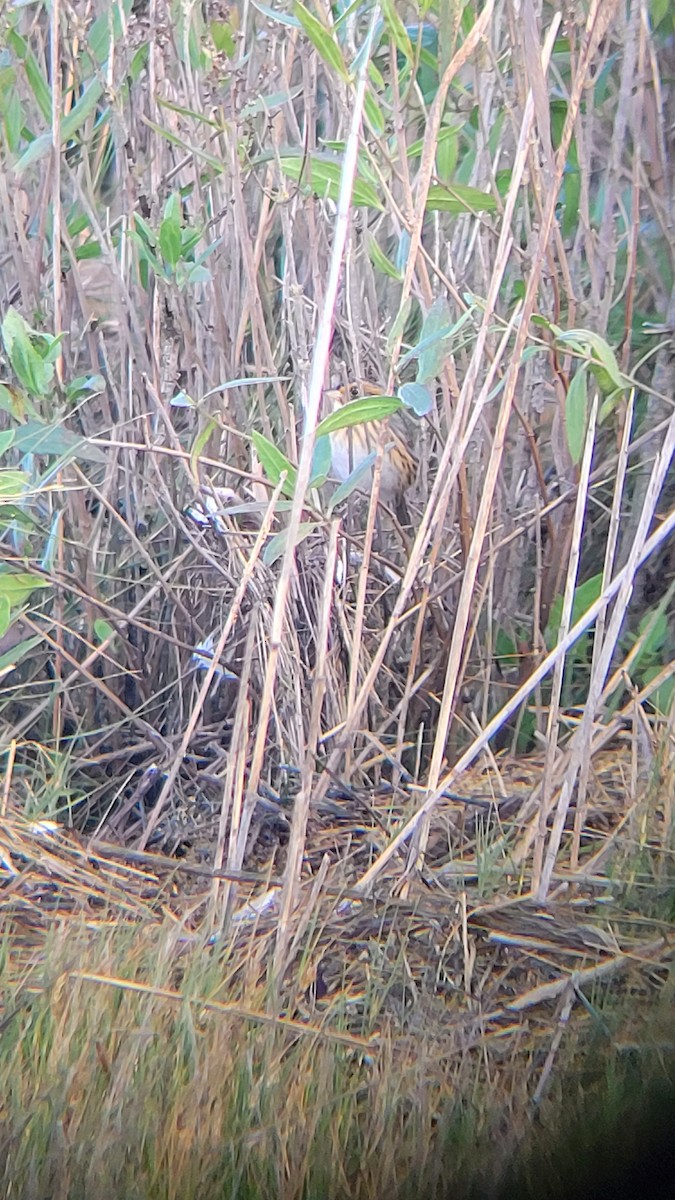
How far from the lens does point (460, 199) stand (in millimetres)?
1267

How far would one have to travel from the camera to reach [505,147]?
1.57 metres

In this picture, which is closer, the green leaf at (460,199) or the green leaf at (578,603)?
the green leaf at (460,199)

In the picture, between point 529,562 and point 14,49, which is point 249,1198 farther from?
point 14,49

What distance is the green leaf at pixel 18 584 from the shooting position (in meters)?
1.37

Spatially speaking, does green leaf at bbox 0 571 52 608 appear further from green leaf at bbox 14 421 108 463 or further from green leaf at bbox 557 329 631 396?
green leaf at bbox 557 329 631 396

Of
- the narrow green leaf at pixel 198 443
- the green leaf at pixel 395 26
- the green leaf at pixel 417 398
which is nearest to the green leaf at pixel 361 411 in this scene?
the green leaf at pixel 417 398

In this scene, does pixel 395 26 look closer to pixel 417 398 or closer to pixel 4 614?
pixel 417 398

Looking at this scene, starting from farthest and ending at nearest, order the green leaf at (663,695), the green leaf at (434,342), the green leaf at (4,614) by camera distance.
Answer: the green leaf at (663,695) < the green leaf at (4,614) < the green leaf at (434,342)

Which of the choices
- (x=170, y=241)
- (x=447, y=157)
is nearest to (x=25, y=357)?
(x=170, y=241)

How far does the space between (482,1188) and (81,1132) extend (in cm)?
28

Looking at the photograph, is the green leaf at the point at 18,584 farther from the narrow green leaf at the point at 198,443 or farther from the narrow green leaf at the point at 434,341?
the narrow green leaf at the point at 434,341

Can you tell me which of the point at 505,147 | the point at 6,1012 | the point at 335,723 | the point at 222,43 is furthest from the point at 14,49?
the point at 6,1012

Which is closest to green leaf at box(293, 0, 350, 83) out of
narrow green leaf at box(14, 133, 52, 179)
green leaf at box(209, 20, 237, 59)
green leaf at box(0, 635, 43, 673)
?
green leaf at box(209, 20, 237, 59)

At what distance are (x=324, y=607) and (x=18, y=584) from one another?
399 millimetres
